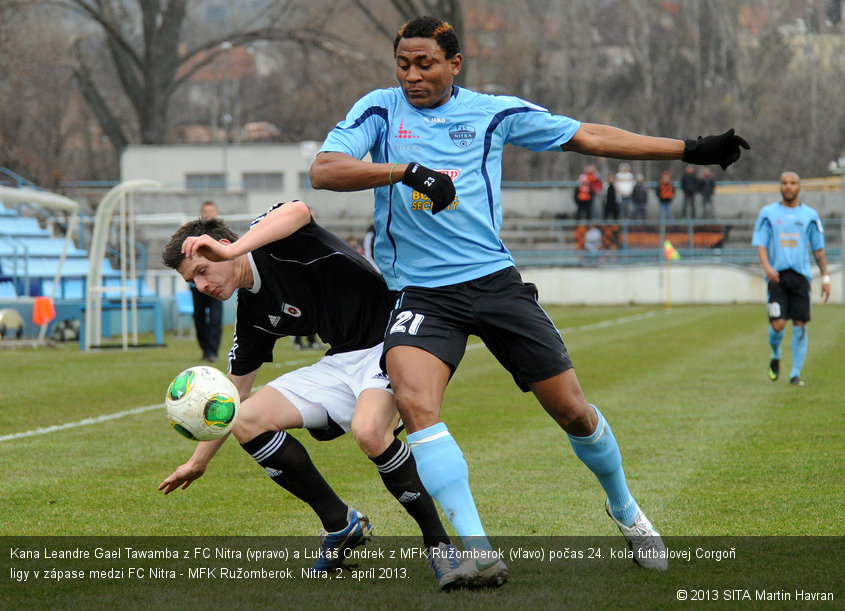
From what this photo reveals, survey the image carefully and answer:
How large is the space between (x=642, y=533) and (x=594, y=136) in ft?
5.27

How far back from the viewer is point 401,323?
4.39 metres

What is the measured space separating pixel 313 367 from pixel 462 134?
1.17 m

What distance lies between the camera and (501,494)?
6.29m

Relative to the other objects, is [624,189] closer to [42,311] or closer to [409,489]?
[42,311]

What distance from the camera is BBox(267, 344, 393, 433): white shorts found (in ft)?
15.3

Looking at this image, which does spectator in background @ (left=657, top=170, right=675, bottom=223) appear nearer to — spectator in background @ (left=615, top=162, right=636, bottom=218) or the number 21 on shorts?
spectator in background @ (left=615, top=162, right=636, bottom=218)

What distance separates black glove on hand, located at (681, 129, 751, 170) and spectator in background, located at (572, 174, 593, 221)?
33784mm

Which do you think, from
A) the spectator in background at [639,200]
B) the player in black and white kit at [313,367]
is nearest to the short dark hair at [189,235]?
the player in black and white kit at [313,367]

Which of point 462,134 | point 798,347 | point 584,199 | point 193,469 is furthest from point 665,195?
point 193,469

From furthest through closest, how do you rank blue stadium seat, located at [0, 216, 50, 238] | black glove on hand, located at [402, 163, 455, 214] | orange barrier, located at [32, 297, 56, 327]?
blue stadium seat, located at [0, 216, 50, 238]
orange barrier, located at [32, 297, 56, 327]
black glove on hand, located at [402, 163, 455, 214]

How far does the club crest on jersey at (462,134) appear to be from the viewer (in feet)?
14.8


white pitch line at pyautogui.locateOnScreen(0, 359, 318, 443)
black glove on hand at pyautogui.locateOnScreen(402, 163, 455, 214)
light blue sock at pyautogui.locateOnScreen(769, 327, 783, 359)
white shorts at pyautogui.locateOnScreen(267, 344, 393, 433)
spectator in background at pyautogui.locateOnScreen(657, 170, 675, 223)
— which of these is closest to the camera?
black glove on hand at pyautogui.locateOnScreen(402, 163, 455, 214)

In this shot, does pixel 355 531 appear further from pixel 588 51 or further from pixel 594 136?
pixel 588 51

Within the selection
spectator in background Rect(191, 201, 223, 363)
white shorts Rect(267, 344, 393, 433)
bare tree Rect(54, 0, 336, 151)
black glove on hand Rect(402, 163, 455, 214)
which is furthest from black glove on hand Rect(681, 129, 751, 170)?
bare tree Rect(54, 0, 336, 151)
